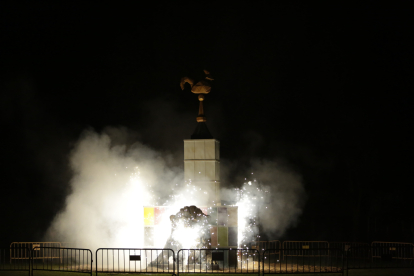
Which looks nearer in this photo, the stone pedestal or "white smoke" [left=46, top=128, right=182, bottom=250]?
the stone pedestal

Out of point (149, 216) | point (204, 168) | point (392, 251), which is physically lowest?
point (392, 251)

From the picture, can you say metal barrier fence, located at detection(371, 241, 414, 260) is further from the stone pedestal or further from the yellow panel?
the yellow panel

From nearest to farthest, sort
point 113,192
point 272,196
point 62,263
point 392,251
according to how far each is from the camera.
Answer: point 62,263, point 392,251, point 113,192, point 272,196

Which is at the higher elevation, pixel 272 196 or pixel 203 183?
pixel 203 183

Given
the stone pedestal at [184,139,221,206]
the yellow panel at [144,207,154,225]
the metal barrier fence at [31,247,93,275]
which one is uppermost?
the stone pedestal at [184,139,221,206]

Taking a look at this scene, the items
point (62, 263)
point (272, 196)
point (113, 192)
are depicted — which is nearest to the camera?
point (62, 263)

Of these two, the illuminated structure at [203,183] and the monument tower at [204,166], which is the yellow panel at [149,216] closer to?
the illuminated structure at [203,183]

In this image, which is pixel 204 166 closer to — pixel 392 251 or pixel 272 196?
pixel 272 196

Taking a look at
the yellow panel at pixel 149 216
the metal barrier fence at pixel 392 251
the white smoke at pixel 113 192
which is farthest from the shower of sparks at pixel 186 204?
the metal barrier fence at pixel 392 251

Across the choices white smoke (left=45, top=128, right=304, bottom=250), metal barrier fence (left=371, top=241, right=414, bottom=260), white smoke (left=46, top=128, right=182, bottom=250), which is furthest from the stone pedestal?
metal barrier fence (left=371, top=241, right=414, bottom=260)

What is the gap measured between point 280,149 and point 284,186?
191 centimetres

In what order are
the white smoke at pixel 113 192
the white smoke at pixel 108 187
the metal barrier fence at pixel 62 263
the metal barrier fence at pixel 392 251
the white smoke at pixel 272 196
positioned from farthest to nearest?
the white smoke at pixel 272 196
the white smoke at pixel 108 187
the white smoke at pixel 113 192
the metal barrier fence at pixel 392 251
the metal barrier fence at pixel 62 263

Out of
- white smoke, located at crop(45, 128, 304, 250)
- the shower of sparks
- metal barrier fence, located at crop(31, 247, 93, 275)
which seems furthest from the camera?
white smoke, located at crop(45, 128, 304, 250)

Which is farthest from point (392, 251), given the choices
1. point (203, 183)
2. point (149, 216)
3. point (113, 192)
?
point (113, 192)
